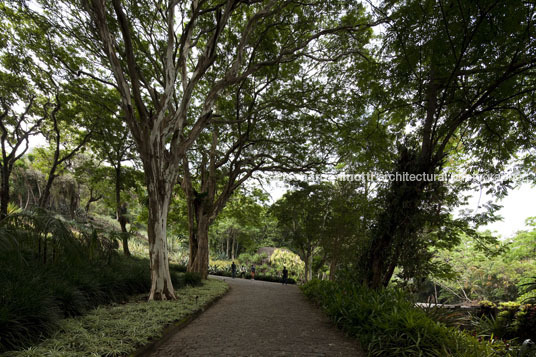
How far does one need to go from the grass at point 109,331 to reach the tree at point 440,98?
5151mm

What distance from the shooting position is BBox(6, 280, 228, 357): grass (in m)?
2.76

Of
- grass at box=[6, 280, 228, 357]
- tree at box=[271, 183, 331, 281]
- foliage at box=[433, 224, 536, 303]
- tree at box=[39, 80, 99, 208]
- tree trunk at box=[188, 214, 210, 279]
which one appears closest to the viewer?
grass at box=[6, 280, 228, 357]

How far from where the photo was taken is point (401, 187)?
237 inches

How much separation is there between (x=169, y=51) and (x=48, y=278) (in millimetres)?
5596

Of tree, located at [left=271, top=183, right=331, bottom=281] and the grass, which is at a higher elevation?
tree, located at [left=271, top=183, right=331, bottom=281]

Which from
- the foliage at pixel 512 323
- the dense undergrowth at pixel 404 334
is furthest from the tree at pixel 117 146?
the foliage at pixel 512 323

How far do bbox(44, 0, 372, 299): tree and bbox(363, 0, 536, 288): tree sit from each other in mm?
2905

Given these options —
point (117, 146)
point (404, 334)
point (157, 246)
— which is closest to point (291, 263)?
point (117, 146)

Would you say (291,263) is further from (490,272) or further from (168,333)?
(168,333)

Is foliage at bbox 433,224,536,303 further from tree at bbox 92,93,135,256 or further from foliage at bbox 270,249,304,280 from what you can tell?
tree at bbox 92,93,135,256

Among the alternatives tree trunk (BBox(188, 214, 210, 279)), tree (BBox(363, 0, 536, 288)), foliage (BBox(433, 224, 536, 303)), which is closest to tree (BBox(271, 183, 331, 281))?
tree trunk (BBox(188, 214, 210, 279))

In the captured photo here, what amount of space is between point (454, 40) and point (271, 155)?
26.5 feet

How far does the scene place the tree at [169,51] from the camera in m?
5.75

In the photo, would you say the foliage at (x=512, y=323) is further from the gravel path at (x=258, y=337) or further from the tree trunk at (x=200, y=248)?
the tree trunk at (x=200, y=248)
